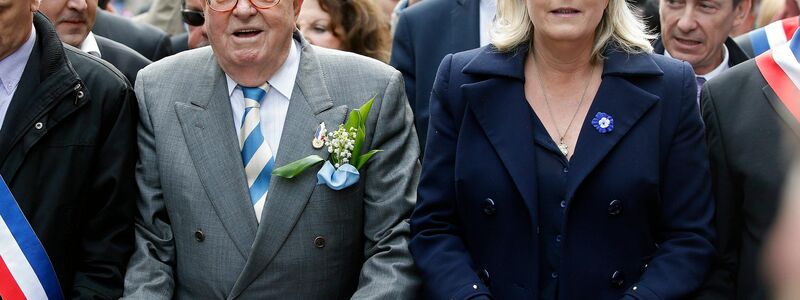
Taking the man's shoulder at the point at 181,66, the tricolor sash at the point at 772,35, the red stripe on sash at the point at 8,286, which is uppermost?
the man's shoulder at the point at 181,66

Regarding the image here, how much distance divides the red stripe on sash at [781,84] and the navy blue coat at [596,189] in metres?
0.26

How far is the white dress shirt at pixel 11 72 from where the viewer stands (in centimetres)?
464

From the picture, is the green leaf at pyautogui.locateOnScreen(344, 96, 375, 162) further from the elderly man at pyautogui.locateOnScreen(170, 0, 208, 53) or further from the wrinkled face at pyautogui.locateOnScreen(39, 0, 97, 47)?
the wrinkled face at pyautogui.locateOnScreen(39, 0, 97, 47)

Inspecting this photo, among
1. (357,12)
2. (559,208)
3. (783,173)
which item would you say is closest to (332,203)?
(559,208)

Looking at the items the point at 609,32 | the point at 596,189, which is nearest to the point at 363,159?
the point at 596,189

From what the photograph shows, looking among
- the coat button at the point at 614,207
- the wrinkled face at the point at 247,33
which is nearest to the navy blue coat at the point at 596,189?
the coat button at the point at 614,207

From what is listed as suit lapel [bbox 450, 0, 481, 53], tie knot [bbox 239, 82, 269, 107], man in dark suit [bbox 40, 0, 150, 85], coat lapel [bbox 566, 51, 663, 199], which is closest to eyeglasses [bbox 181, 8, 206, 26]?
man in dark suit [bbox 40, 0, 150, 85]

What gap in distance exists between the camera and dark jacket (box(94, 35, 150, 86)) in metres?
6.07

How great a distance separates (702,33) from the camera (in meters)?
6.59

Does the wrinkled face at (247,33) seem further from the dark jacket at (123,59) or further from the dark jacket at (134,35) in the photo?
the dark jacket at (134,35)

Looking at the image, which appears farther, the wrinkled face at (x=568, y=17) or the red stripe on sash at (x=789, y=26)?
the red stripe on sash at (x=789, y=26)

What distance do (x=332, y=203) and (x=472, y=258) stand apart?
559mm

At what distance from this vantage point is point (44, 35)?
4.72m

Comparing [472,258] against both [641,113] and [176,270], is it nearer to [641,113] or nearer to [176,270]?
[641,113]
